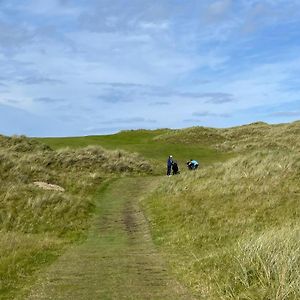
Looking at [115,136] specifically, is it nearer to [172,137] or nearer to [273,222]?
[172,137]

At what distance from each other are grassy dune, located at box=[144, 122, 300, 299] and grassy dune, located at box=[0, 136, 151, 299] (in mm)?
3597

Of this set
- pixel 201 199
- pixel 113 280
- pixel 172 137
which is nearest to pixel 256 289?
pixel 113 280

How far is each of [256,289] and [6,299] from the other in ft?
16.0

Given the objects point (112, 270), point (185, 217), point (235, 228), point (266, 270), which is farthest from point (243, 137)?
point (266, 270)

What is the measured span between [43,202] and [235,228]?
1123cm

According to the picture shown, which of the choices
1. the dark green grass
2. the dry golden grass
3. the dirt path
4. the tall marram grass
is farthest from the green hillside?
the dry golden grass

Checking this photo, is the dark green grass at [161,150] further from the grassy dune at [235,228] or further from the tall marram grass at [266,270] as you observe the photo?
the tall marram grass at [266,270]

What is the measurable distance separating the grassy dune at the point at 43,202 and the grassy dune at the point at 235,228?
3597mm

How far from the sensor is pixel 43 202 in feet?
84.3

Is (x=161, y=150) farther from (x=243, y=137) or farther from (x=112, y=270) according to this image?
(x=112, y=270)

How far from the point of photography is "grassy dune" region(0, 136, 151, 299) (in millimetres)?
15027

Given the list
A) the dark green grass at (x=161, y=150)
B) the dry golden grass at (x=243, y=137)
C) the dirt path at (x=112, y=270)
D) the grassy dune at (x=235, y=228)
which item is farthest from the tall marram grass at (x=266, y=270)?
the dry golden grass at (x=243, y=137)

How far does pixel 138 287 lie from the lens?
11172 mm

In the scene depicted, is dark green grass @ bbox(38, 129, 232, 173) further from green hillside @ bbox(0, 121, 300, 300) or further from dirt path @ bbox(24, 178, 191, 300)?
dirt path @ bbox(24, 178, 191, 300)
